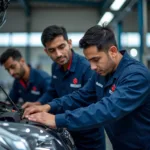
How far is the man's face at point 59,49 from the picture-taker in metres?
2.81

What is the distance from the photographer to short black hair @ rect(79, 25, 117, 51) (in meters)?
1.97

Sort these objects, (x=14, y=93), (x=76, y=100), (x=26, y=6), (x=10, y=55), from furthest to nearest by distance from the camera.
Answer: (x=26, y=6), (x=14, y=93), (x=10, y=55), (x=76, y=100)

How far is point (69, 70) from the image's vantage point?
2.98 metres

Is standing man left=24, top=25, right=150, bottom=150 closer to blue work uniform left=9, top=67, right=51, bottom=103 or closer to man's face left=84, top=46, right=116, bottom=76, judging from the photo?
man's face left=84, top=46, right=116, bottom=76

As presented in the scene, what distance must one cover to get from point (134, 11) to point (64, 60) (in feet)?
28.1

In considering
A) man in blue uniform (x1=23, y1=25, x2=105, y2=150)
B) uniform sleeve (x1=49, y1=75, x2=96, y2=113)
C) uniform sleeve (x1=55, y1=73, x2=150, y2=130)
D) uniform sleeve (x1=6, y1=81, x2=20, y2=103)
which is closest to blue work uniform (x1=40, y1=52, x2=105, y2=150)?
man in blue uniform (x1=23, y1=25, x2=105, y2=150)

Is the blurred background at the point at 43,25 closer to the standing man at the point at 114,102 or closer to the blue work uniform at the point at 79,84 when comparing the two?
the blue work uniform at the point at 79,84

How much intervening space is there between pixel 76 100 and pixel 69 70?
0.52 metres

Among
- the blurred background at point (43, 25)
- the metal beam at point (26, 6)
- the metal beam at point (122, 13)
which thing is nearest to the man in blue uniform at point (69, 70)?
the metal beam at point (122, 13)

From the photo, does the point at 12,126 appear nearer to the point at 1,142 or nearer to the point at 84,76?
the point at 1,142

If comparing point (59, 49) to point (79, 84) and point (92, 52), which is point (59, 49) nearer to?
point (79, 84)

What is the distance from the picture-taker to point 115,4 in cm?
656

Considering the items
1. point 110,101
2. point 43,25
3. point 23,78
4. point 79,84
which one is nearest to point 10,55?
point 23,78

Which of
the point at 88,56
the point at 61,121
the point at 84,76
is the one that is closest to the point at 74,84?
the point at 84,76
